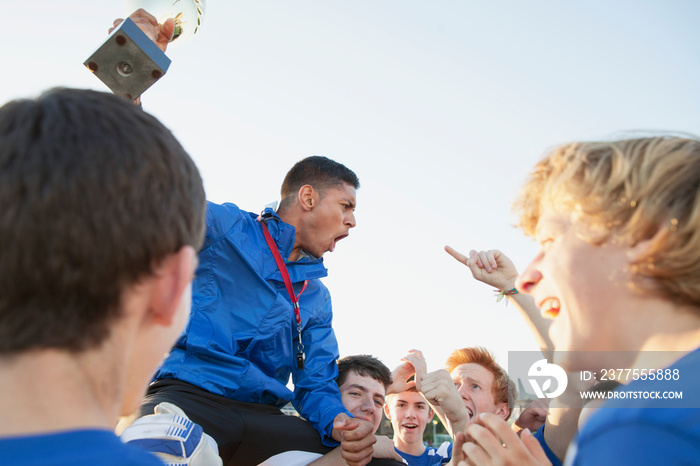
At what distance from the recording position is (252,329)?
3.92m

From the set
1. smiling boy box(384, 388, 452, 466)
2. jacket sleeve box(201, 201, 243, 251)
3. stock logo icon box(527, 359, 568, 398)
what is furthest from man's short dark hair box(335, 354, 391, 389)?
stock logo icon box(527, 359, 568, 398)

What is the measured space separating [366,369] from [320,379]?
1.08m

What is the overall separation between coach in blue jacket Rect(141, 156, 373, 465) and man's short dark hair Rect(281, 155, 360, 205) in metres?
0.42

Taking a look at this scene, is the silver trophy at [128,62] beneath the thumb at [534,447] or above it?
above

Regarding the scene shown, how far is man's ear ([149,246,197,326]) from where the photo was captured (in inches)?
43.6

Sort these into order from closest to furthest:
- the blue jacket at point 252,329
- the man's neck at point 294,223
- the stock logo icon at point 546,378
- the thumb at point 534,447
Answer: the thumb at point 534,447, the stock logo icon at point 546,378, the blue jacket at point 252,329, the man's neck at point 294,223

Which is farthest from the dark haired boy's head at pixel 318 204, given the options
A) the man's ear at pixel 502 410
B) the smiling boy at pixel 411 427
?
the man's ear at pixel 502 410

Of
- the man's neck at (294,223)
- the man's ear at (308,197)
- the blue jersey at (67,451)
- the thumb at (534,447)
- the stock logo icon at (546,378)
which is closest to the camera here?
the blue jersey at (67,451)

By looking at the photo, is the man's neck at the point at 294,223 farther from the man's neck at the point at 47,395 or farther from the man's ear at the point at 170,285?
the man's neck at the point at 47,395

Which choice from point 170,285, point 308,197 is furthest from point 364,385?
point 170,285

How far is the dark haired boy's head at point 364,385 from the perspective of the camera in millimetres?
5039

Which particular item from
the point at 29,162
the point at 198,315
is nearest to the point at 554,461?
the point at 198,315

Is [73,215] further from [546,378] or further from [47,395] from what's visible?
[546,378]

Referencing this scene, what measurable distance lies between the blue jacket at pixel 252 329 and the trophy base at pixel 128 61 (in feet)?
4.12
